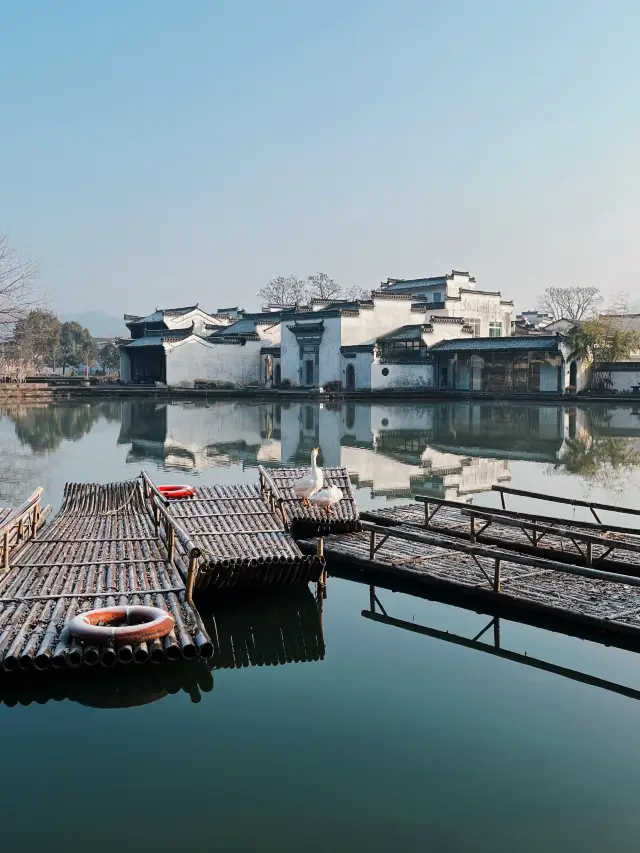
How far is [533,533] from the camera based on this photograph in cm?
930

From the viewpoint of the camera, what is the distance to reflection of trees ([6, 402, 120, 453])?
23.7 meters

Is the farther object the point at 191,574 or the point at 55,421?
the point at 55,421

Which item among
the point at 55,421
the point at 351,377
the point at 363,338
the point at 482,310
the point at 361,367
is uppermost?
the point at 482,310

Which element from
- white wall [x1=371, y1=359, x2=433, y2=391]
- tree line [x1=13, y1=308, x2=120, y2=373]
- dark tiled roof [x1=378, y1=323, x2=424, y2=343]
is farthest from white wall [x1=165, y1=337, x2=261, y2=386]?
tree line [x1=13, y1=308, x2=120, y2=373]

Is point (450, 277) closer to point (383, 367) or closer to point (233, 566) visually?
point (383, 367)

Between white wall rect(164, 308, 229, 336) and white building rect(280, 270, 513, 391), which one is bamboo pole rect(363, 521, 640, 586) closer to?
white building rect(280, 270, 513, 391)

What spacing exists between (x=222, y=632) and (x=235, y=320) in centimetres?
4766

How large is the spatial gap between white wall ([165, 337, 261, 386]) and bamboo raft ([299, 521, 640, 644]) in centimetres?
3782

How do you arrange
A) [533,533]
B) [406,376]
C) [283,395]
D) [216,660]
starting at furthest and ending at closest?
[406,376] → [283,395] → [533,533] → [216,660]

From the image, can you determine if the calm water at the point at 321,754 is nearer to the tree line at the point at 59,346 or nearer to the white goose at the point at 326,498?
the white goose at the point at 326,498

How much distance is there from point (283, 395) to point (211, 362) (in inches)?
259

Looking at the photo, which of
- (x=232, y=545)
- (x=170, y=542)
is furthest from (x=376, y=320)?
(x=170, y=542)

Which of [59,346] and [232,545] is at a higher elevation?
[59,346]

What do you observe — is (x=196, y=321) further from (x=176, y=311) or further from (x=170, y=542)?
(x=170, y=542)
